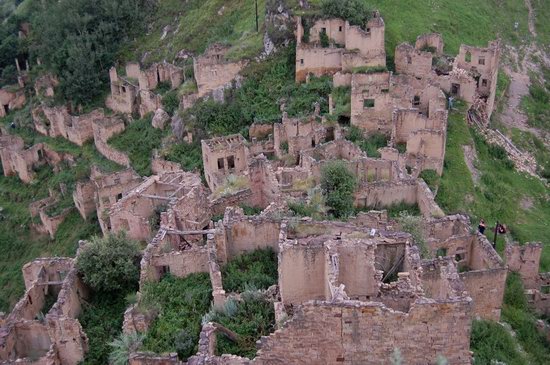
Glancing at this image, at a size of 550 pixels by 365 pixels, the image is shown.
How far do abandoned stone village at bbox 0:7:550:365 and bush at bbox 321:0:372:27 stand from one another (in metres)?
0.80

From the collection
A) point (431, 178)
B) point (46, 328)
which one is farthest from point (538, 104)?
point (46, 328)

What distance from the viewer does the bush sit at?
45.2 meters

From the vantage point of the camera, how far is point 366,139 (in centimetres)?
3800

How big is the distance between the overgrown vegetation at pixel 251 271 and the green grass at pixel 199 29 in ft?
89.4

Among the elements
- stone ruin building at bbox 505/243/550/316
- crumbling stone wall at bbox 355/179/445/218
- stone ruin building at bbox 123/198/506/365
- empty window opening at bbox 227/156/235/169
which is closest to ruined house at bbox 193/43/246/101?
empty window opening at bbox 227/156/235/169

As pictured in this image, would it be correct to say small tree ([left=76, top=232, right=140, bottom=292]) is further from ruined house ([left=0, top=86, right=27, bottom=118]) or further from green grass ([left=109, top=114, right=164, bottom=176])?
ruined house ([left=0, top=86, right=27, bottom=118])

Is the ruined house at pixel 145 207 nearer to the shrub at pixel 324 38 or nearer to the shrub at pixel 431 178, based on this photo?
the shrub at pixel 431 178

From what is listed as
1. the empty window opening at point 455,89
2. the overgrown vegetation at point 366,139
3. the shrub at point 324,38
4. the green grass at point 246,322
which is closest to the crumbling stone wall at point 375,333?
the green grass at point 246,322

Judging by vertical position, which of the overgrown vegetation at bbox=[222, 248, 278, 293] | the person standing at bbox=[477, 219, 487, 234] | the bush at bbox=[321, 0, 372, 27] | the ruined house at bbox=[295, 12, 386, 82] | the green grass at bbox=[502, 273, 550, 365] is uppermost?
the bush at bbox=[321, 0, 372, 27]

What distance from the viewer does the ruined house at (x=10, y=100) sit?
6625 centimetres

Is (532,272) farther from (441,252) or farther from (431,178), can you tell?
(431,178)

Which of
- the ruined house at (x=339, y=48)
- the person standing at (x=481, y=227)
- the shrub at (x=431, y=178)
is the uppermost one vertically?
the ruined house at (x=339, y=48)

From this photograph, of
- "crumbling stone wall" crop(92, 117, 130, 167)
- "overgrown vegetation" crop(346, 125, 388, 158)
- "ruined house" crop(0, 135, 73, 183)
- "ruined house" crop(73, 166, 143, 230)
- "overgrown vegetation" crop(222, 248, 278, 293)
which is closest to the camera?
"overgrown vegetation" crop(222, 248, 278, 293)

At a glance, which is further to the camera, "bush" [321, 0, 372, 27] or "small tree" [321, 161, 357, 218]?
"bush" [321, 0, 372, 27]
